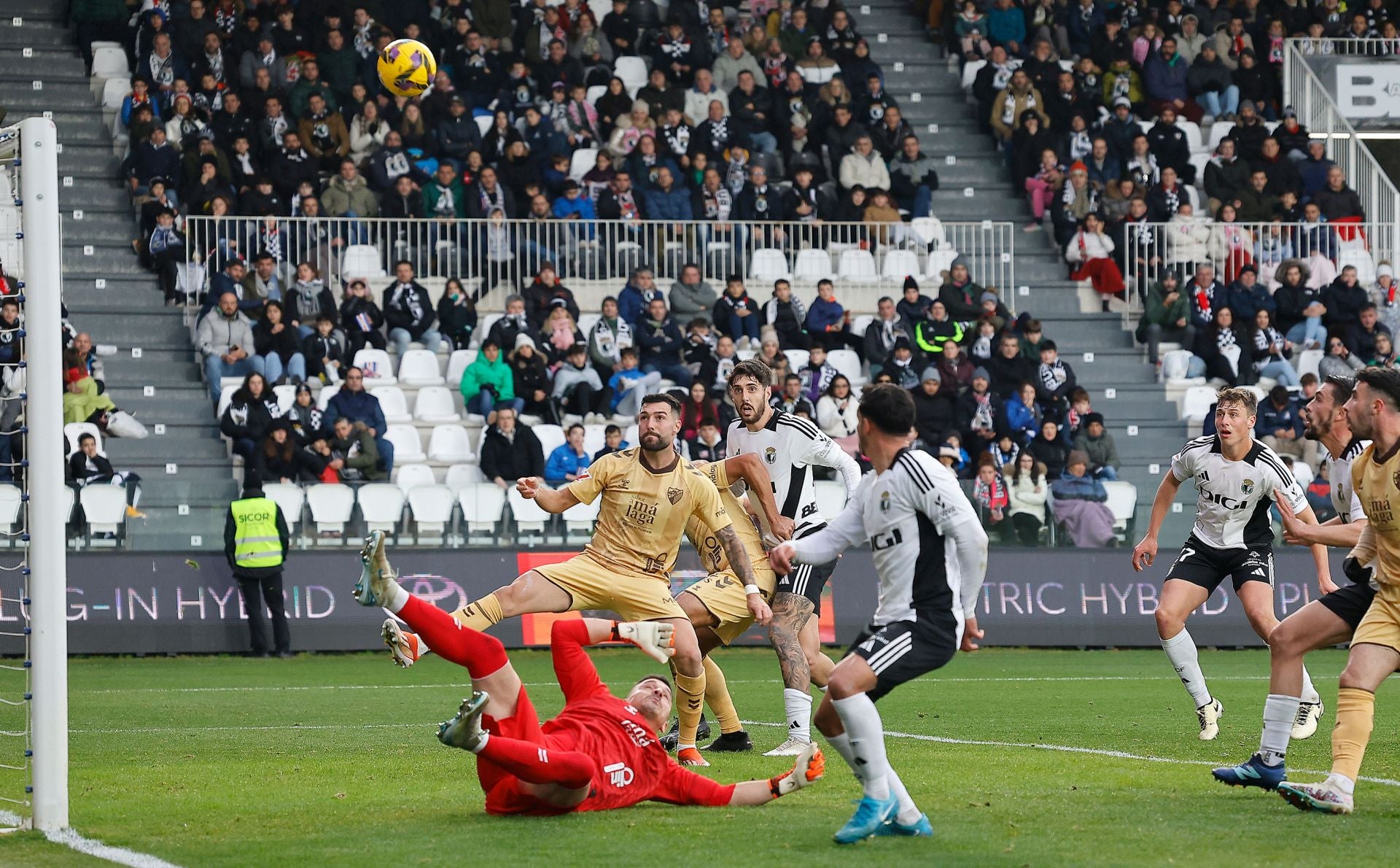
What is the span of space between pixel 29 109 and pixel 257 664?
462 inches

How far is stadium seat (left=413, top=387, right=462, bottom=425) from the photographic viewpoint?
941 inches

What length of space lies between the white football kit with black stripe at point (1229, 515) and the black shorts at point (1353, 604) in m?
2.99

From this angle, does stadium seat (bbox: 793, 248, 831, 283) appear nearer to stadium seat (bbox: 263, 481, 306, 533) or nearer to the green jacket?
the green jacket

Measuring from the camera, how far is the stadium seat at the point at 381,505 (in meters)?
20.6

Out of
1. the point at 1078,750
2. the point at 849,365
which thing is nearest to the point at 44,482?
the point at 1078,750

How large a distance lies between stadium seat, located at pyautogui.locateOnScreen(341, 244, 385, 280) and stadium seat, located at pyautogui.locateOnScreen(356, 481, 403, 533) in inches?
204

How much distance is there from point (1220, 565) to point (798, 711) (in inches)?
130

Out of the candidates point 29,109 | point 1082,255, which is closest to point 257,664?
point 29,109

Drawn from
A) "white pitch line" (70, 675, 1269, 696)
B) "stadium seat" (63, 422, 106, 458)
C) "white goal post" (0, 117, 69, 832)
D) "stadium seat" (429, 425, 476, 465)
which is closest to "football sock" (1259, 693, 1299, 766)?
"white goal post" (0, 117, 69, 832)

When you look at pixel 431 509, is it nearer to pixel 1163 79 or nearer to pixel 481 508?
pixel 481 508

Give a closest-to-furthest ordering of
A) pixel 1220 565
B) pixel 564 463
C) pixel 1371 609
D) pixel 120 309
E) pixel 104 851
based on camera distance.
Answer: pixel 104 851 → pixel 1371 609 → pixel 1220 565 → pixel 564 463 → pixel 120 309

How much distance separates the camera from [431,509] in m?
20.7

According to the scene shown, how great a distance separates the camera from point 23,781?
9.58 m

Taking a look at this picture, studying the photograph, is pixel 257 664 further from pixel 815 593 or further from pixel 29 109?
pixel 29 109
